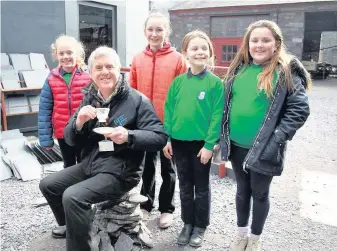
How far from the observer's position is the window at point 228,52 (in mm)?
18688

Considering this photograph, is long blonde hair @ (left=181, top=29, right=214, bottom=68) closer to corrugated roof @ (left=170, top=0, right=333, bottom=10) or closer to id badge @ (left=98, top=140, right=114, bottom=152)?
id badge @ (left=98, top=140, right=114, bottom=152)

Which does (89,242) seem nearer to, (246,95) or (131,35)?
(246,95)

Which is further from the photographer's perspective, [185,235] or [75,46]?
[75,46]

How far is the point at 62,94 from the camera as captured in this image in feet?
9.83

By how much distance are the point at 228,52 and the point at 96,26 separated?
13063 mm

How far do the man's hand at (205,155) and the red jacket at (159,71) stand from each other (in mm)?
592

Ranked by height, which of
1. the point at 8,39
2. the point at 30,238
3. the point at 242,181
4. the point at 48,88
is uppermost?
the point at 8,39

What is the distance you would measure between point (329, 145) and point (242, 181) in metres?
3.96

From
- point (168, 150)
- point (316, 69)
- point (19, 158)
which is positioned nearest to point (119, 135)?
point (168, 150)

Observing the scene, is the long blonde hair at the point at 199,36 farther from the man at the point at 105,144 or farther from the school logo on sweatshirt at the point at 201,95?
the man at the point at 105,144

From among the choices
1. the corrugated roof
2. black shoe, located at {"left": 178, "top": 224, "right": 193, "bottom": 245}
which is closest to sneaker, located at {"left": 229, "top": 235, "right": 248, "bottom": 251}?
black shoe, located at {"left": 178, "top": 224, "right": 193, "bottom": 245}

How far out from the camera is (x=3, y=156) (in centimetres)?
443

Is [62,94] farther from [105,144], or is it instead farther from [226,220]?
[226,220]

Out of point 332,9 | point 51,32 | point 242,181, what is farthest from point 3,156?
point 332,9
